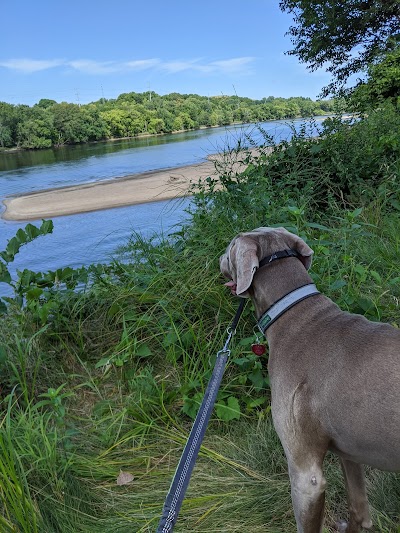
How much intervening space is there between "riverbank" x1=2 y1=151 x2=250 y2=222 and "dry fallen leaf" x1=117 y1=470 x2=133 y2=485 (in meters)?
9.56

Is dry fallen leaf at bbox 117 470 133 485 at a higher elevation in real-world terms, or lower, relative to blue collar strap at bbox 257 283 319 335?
lower

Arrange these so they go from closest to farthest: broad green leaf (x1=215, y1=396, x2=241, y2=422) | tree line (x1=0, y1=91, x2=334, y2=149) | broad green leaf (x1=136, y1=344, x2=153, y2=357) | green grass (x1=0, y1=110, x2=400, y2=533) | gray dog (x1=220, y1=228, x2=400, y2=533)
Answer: gray dog (x1=220, y1=228, x2=400, y2=533)
green grass (x1=0, y1=110, x2=400, y2=533)
broad green leaf (x1=215, y1=396, x2=241, y2=422)
broad green leaf (x1=136, y1=344, x2=153, y2=357)
tree line (x1=0, y1=91, x2=334, y2=149)

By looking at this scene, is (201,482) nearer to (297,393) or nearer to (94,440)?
(94,440)

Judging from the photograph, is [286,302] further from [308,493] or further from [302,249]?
[308,493]

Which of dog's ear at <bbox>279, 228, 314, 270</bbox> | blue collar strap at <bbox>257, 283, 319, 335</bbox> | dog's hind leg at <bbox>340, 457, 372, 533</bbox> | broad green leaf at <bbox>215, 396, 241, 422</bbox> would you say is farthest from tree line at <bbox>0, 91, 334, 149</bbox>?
dog's hind leg at <bbox>340, 457, 372, 533</bbox>

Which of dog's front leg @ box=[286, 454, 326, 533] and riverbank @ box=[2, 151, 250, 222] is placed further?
riverbank @ box=[2, 151, 250, 222]

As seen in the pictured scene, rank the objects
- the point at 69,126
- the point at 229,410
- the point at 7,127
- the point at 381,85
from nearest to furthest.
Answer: the point at 229,410
the point at 381,85
the point at 7,127
the point at 69,126

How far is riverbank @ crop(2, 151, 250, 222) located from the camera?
13.7 meters

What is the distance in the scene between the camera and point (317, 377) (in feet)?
6.43

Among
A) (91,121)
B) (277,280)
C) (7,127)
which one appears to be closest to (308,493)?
(277,280)

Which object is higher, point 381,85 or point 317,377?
point 381,85

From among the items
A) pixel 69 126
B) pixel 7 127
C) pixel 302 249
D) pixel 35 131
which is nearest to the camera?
pixel 302 249

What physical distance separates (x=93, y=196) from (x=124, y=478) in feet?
45.6

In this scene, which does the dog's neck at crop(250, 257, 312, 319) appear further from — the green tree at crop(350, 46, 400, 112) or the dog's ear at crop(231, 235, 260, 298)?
the green tree at crop(350, 46, 400, 112)
